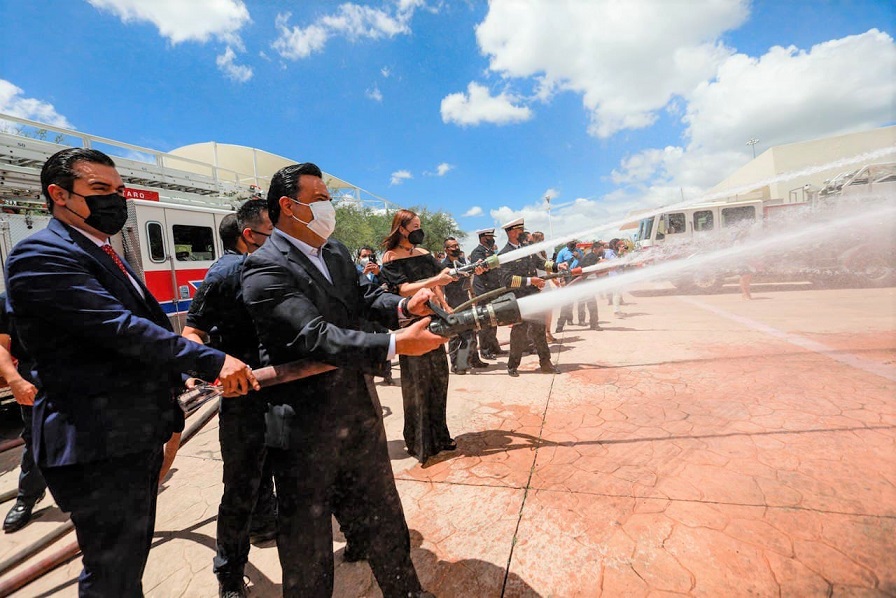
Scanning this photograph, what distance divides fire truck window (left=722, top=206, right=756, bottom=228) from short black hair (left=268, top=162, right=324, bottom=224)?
53.5ft

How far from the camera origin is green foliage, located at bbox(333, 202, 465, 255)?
32.7 m

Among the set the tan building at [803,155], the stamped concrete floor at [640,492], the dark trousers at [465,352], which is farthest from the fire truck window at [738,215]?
the dark trousers at [465,352]

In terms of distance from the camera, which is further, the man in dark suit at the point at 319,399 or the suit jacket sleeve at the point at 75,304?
the man in dark suit at the point at 319,399

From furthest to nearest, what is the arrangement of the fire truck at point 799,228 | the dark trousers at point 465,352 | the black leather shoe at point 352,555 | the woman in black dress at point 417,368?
the fire truck at point 799,228
the dark trousers at point 465,352
the woman in black dress at point 417,368
the black leather shoe at point 352,555

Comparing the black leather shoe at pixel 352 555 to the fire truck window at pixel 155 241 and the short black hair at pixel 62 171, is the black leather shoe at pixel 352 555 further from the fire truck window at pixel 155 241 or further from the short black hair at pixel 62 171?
the fire truck window at pixel 155 241

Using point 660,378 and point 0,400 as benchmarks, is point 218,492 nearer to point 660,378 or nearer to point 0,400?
point 0,400

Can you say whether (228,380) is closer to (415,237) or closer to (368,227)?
(415,237)

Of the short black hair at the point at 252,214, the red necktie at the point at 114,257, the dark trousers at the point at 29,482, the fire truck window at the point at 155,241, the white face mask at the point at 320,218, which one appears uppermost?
the fire truck window at the point at 155,241

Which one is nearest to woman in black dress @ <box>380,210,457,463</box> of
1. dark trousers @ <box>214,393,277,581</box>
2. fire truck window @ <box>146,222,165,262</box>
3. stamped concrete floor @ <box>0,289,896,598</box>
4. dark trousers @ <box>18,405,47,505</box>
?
stamped concrete floor @ <box>0,289,896,598</box>

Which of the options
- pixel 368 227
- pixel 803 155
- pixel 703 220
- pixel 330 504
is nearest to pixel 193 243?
pixel 330 504

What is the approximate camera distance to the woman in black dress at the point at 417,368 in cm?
361

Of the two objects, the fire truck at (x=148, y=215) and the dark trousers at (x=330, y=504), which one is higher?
the fire truck at (x=148, y=215)

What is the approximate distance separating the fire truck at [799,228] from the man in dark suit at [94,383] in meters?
13.5

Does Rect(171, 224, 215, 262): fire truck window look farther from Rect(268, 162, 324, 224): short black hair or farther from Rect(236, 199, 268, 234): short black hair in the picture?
Rect(268, 162, 324, 224): short black hair
